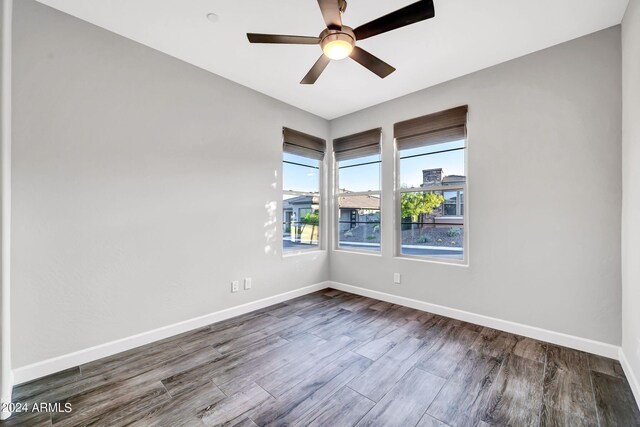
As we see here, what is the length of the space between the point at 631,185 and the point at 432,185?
5.48 ft

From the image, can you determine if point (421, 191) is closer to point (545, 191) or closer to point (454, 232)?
point (454, 232)

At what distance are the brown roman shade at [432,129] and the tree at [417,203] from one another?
0.64 meters

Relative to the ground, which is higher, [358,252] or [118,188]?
[118,188]

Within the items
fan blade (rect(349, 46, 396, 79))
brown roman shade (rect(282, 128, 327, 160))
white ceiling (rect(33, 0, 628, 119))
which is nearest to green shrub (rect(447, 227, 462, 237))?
white ceiling (rect(33, 0, 628, 119))

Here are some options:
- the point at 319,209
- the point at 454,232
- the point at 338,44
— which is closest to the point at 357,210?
the point at 319,209

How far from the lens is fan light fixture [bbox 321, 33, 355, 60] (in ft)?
6.14

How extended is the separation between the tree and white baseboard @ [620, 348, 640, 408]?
195 centimetres

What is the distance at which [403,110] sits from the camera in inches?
140

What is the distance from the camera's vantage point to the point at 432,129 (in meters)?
3.30

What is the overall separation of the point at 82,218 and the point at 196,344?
1.43 meters

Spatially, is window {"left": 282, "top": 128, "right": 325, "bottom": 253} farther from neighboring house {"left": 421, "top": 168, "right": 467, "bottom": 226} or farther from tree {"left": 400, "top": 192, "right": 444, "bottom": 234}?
neighboring house {"left": 421, "top": 168, "right": 467, "bottom": 226}

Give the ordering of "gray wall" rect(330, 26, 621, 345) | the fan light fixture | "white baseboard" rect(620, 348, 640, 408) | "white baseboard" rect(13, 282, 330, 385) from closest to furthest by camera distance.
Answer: "white baseboard" rect(620, 348, 640, 408) → the fan light fixture → "white baseboard" rect(13, 282, 330, 385) → "gray wall" rect(330, 26, 621, 345)

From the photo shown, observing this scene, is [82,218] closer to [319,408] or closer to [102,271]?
[102,271]

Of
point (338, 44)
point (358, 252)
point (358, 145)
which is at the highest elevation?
point (338, 44)
